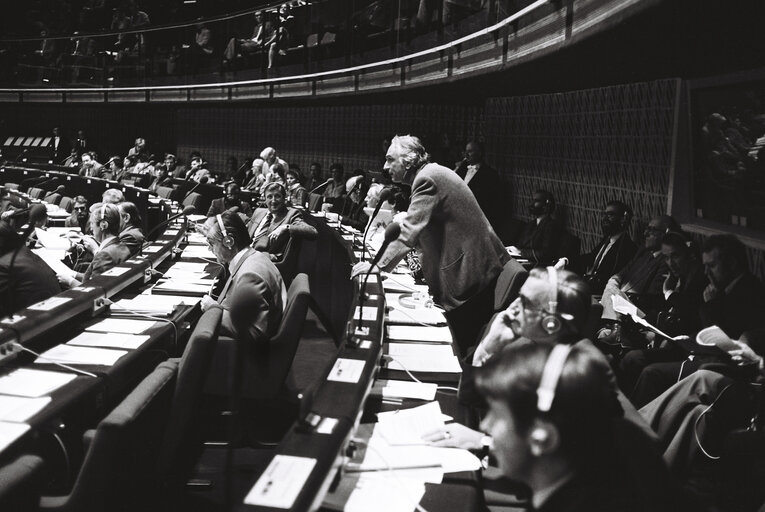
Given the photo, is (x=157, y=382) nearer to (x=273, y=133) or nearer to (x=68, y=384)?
(x=68, y=384)

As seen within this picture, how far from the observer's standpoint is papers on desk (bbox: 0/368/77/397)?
2355mm

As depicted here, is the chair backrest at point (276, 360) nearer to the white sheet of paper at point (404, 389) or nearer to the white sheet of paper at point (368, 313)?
the white sheet of paper at point (368, 313)

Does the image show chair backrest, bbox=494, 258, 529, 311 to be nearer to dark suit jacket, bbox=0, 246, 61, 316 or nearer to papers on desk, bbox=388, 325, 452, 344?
papers on desk, bbox=388, 325, 452, 344

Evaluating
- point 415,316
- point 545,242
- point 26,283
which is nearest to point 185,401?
point 415,316

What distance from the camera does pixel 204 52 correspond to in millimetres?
15234

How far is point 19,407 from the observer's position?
2201mm

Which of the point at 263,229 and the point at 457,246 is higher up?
the point at 457,246

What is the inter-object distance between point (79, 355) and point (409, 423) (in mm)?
1462

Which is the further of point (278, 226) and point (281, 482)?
point (278, 226)

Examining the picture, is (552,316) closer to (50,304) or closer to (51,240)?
(50,304)

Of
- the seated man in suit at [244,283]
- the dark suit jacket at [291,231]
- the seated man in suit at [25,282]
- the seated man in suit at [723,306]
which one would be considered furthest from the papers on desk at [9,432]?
the dark suit jacket at [291,231]

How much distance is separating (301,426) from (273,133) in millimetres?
14677

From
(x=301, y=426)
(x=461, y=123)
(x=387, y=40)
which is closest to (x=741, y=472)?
(x=301, y=426)

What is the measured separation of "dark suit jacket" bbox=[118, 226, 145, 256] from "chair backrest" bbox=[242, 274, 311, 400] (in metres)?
1.87
